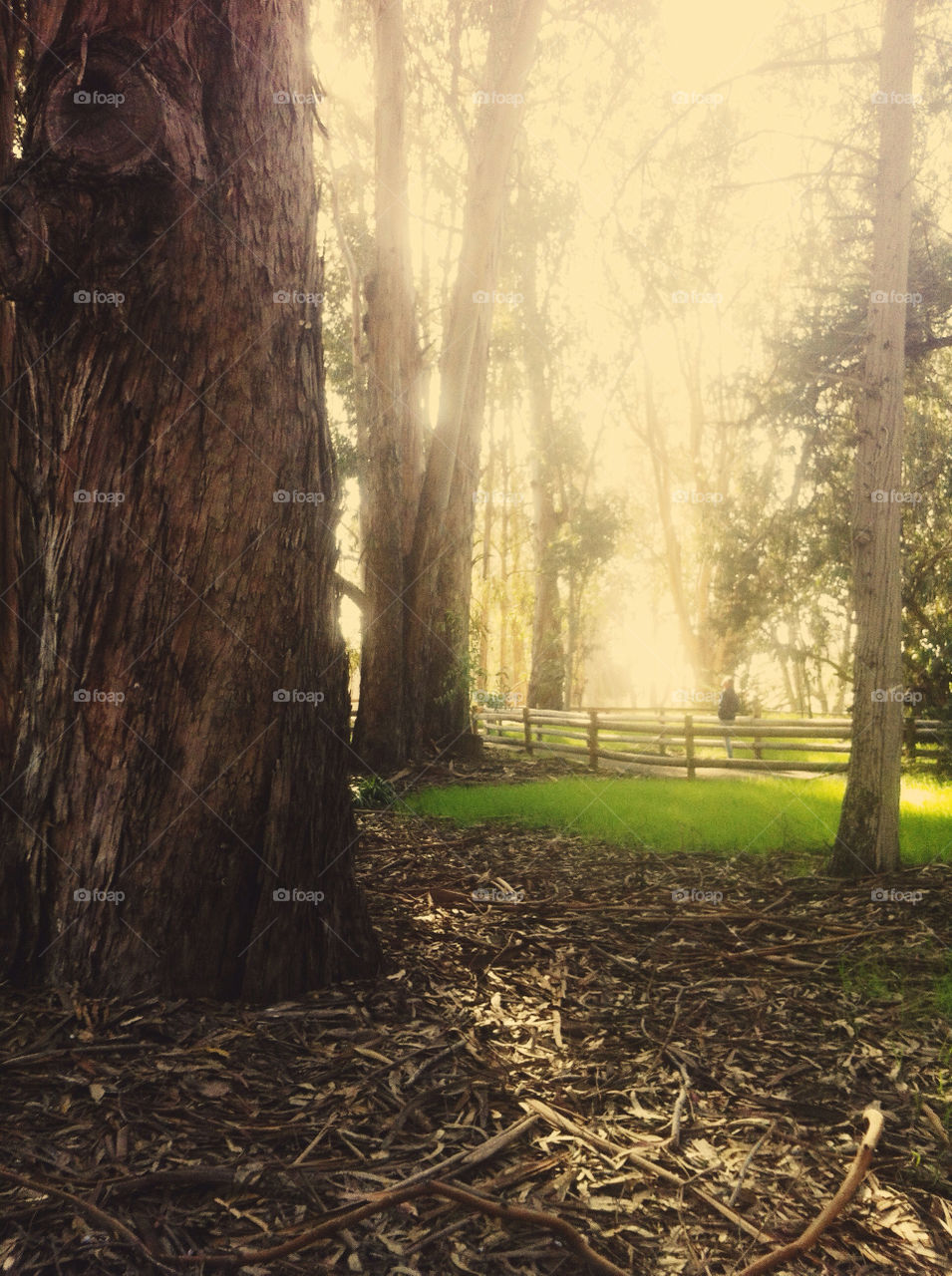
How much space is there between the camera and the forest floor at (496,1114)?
2324 mm

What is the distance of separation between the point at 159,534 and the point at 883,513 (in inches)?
210

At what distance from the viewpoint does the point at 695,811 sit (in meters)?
9.48

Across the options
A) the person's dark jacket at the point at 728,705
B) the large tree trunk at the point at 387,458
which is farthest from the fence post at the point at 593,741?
the large tree trunk at the point at 387,458

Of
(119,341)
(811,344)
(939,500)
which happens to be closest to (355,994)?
(119,341)

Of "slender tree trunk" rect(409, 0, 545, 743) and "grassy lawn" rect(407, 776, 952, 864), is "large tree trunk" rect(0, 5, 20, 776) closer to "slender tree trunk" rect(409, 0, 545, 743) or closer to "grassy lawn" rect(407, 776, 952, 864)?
"grassy lawn" rect(407, 776, 952, 864)

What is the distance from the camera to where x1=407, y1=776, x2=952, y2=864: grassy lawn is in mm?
7742

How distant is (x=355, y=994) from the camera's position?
366 centimetres

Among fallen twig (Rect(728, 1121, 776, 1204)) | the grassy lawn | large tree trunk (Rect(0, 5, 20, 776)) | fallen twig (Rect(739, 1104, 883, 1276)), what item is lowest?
fallen twig (Rect(728, 1121, 776, 1204))

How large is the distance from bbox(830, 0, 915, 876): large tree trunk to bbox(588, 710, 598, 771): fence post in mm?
7258

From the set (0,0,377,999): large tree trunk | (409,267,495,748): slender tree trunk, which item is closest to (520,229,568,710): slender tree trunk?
(409,267,495,748): slender tree trunk

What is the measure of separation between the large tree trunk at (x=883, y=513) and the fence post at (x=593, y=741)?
23.8ft

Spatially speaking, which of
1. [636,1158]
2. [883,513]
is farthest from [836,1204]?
[883,513]

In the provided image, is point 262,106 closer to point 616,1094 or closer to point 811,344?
point 616,1094

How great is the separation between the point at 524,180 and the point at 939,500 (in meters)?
12.1
